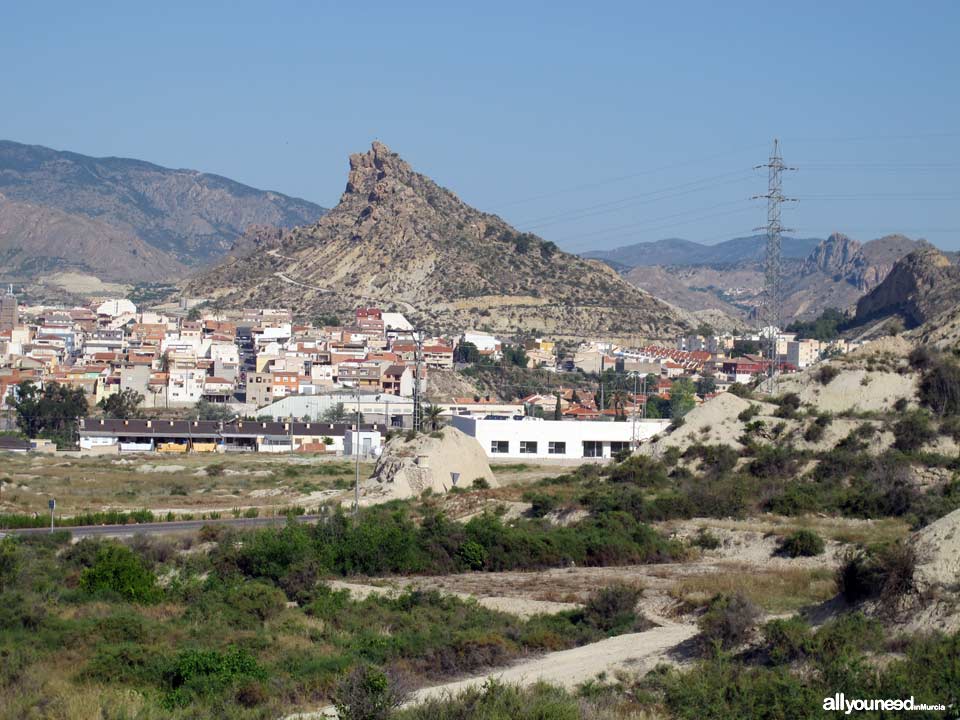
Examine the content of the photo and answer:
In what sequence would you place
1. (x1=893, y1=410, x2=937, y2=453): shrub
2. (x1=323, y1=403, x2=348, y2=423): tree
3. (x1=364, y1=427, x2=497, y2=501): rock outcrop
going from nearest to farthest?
(x1=893, y1=410, x2=937, y2=453): shrub → (x1=364, y1=427, x2=497, y2=501): rock outcrop → (x1=323, y1=403, x2=348, y2=423): tree

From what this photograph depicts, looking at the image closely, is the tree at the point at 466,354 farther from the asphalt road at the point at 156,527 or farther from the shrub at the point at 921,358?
the asphalt road at the point at 156,527

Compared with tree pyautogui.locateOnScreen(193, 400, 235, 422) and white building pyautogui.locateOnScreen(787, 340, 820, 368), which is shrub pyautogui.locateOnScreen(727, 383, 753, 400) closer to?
tree pyautogui.locateOnScreen(193, 400, 235, 422)

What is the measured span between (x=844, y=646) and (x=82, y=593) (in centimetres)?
1468

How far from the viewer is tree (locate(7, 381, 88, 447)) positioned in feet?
289

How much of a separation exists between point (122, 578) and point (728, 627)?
12959 millimetres

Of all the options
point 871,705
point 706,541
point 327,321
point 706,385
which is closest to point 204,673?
point 871,705

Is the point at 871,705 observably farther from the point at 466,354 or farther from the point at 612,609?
the point at 466,354

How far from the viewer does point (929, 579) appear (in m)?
18.2

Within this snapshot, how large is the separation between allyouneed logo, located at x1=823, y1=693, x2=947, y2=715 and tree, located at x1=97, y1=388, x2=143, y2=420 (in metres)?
81.8

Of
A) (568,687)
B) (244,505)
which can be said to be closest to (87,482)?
(244,505)

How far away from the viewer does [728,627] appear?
1834 cm

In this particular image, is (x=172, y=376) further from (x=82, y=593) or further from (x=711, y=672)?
(x=711, y=672)

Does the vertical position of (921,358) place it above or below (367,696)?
above

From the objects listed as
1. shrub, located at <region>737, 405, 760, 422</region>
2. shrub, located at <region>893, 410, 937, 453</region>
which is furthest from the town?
shrub, located at <region>893, 410, 937, 453</region>
